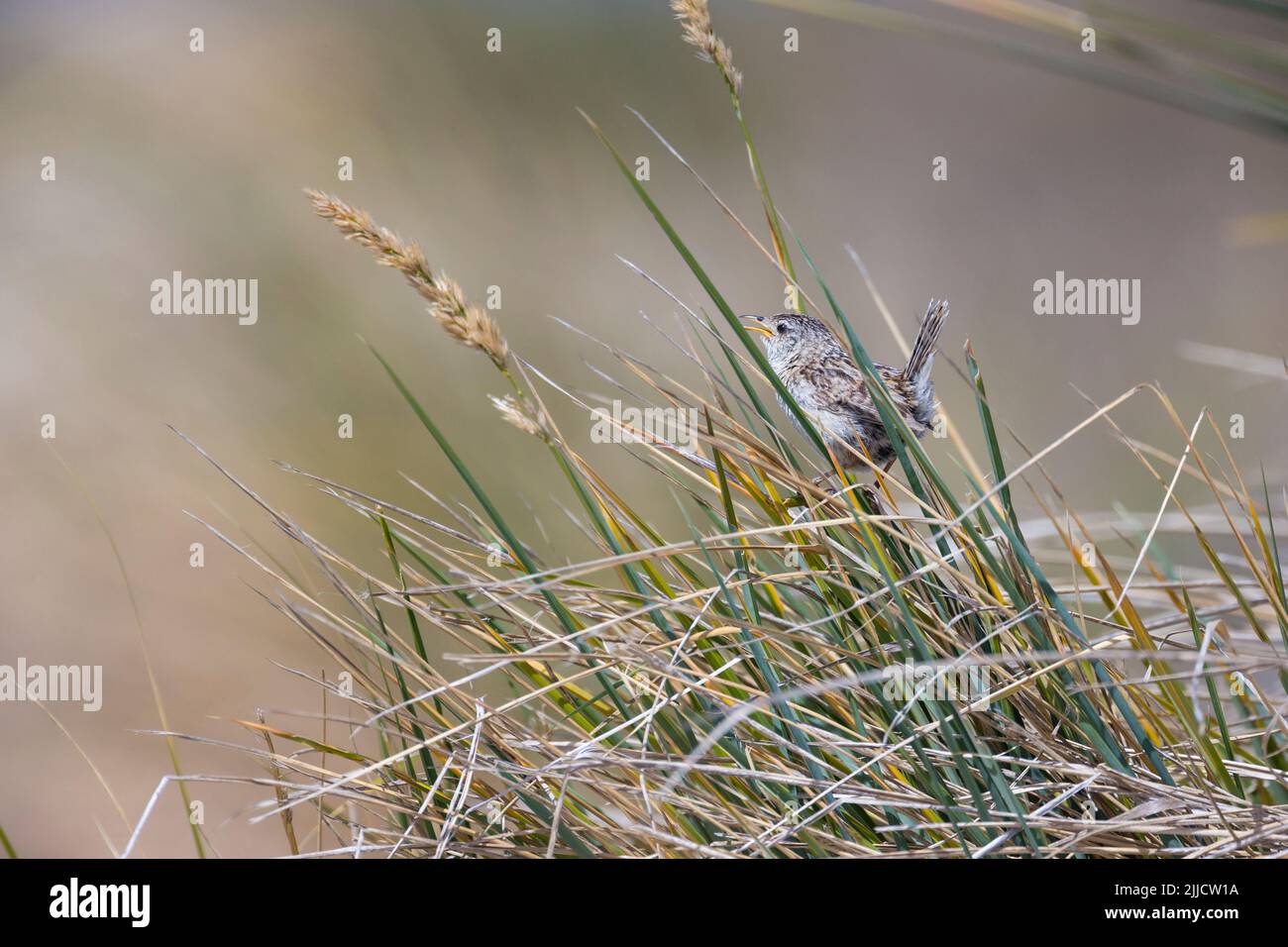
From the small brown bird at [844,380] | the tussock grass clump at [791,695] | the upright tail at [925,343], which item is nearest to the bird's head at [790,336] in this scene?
the small brown bird at [844,380]

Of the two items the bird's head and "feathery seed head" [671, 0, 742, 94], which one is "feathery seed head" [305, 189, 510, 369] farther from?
the bird's head

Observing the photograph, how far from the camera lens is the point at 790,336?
8.39 ft

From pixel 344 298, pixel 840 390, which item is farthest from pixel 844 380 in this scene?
pixel 344 298

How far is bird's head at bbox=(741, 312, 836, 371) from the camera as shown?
2.48 m

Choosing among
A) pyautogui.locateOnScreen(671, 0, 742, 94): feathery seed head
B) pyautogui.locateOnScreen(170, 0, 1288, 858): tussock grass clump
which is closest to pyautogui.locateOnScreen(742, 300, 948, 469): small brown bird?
pyautogui.locateOnScreen(170, 0, 1288, 858): tussock grass clump

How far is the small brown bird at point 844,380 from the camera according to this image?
6.82 feet

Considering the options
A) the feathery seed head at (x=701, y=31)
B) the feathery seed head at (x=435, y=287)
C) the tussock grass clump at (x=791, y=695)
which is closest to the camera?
the feathery seed head at (x=435, y=287)

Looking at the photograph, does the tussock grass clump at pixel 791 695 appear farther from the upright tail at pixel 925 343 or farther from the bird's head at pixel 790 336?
the bird's head at pixel 790 336

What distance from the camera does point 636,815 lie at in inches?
54.1

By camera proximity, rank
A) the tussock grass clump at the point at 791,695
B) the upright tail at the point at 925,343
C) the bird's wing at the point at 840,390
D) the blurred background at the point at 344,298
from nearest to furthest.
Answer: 1. the tussock grass clump at the point at 791,695
2. the upright tail at the point at 925,343
3. the bird's wing at the point at 840,390
4. the blurred background at the point at 344,298

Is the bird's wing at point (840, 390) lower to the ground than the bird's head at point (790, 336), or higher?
lower

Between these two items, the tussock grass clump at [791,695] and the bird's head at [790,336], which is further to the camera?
the bird's head at [790,336]

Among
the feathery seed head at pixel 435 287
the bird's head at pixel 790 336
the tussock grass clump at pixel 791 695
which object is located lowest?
the tussock grass clump at pixel 791 695

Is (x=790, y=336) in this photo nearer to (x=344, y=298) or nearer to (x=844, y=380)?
(x=844, y=380)
